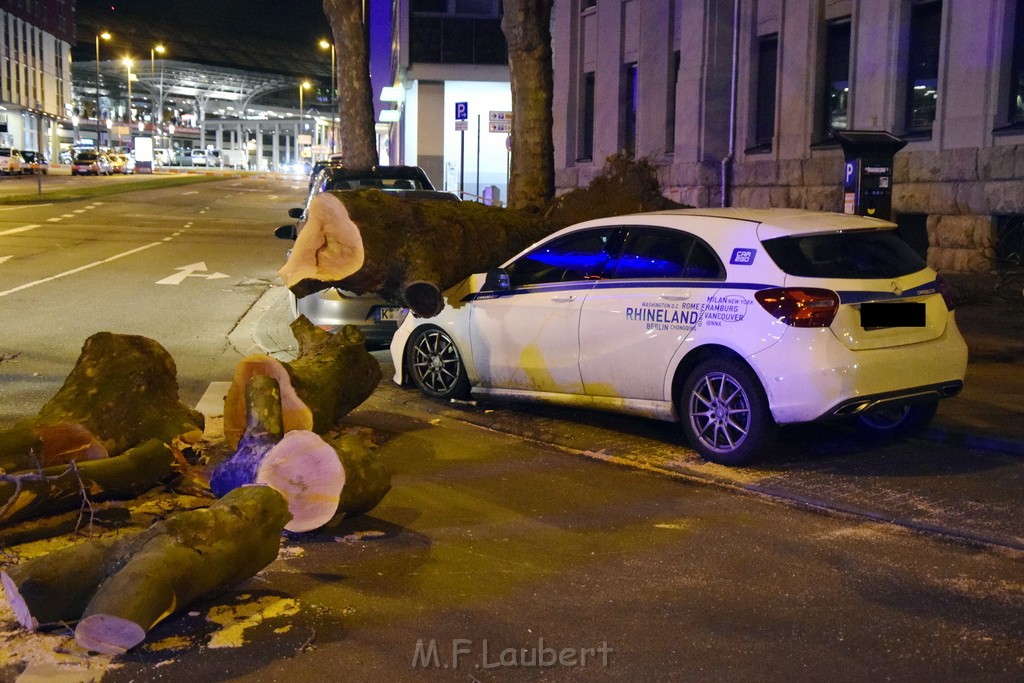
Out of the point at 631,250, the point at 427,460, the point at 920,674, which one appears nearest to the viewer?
the point at 920,674

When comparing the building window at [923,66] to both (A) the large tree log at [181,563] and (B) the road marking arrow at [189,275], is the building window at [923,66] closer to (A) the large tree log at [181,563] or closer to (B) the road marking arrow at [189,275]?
(B) the road marking arrow at [189,275]

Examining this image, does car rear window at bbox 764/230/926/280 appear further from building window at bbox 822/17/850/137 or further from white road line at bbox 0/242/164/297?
building window at bbox 822/17/850/137

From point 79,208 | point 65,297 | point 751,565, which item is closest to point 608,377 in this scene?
point 751,565

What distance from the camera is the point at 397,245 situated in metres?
8.91

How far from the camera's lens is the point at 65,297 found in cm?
1520

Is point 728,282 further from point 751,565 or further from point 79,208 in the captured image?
point 79,208

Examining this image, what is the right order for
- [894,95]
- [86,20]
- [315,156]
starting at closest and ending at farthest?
[894,95] < [315,156] < [86,20]

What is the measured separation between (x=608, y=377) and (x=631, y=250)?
2.98 ft

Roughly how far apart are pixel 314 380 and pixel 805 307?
3.17 meters

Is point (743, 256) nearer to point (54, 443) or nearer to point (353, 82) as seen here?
point (54, 443)

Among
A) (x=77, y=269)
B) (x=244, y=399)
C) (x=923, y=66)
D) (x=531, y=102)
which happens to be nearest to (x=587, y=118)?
(x=923, y=66)

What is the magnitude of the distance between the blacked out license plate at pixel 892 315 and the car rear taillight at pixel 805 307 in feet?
0.80

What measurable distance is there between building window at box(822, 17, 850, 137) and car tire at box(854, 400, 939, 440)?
12.4 meters

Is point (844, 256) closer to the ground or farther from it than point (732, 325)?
farther from it
